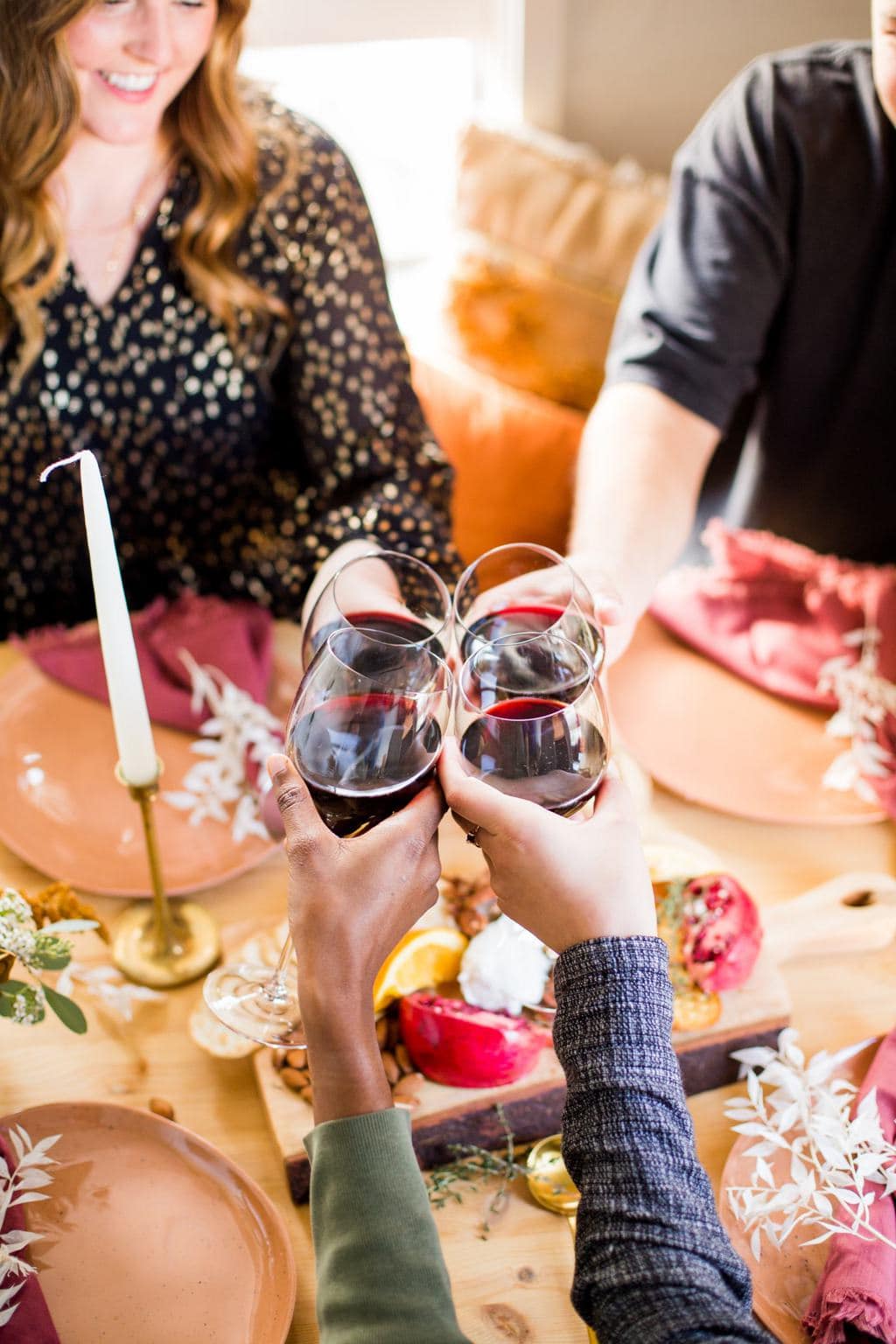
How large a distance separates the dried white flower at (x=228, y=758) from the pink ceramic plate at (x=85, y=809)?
0.04 ft

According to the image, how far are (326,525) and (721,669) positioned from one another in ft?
1.62

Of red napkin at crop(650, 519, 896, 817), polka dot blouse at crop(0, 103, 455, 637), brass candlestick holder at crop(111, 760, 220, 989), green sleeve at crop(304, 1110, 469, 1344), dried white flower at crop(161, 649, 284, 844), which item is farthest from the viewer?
polka dot blouse at crop(0, 103, 455, 637)

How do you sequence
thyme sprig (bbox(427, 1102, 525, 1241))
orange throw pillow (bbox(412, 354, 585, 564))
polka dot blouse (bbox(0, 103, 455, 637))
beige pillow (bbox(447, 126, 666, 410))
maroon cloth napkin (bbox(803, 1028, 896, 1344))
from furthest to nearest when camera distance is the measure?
beige pillow (bbox(447, 126, 666, 410)) < orange throw pillow (bbox(412, 354, 585, 564)) < polka dot blouse (bbox(0, 103, 455, 637)) < thyme sprig (bbox(427, 1102, 525, 1241)) < maroon cloth napkin (bbox(803, 1028, 896, 1344))

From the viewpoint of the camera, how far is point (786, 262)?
4.86 ft

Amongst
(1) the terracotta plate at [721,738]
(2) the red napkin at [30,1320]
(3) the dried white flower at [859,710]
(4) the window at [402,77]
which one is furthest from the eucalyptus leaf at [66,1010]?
(4) the window at [402,77]

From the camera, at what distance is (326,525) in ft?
4.43

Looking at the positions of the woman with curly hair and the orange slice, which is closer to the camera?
the orange slice

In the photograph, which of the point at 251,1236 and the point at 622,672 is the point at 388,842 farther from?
the point at 622,672

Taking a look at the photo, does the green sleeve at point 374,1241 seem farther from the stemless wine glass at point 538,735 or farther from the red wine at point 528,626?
the red wine at point 528,626

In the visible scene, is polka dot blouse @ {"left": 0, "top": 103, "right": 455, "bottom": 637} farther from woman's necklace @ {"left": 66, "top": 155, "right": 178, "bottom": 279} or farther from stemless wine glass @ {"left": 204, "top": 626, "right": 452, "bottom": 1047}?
stemless wine glass @ {"left": 204, "top": 626, "right": 452, "bottom": 1047}

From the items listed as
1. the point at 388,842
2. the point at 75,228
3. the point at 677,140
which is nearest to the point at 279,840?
Result: the point at 388,842

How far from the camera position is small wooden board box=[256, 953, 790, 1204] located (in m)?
0.85

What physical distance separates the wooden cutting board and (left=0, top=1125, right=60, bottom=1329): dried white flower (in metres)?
0.17

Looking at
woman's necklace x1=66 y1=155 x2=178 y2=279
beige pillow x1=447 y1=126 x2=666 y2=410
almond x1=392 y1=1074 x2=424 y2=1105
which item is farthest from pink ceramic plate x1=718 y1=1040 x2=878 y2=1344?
beige pillow x1=447 y1=126 x2=666 y2=410
